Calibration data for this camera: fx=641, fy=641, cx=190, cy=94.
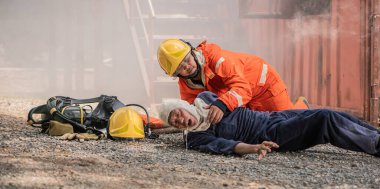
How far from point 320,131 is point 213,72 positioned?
A: 126 centimetres

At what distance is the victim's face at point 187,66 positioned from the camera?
627cm

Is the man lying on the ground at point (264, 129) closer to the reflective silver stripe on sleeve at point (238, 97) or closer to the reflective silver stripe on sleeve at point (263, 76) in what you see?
the reflective silver stripe on sleeve at point (238, 97)

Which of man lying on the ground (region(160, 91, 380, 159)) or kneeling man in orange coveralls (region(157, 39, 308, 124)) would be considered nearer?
man lying on the ground (region(160, 91, 380, 159))

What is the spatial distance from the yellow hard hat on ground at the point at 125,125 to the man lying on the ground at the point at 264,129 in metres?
0.96

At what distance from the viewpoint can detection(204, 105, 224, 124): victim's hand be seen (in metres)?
5.81

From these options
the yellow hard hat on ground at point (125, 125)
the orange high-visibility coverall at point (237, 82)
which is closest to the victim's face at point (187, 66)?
the orange high-visibility coverall at point (237, 82)

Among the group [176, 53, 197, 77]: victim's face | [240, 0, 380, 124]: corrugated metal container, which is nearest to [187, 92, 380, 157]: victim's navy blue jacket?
[176, 53, 197, 77]: victim's face

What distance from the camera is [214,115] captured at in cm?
580

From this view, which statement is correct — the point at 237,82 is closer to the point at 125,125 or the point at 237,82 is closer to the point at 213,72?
the point at 213,72

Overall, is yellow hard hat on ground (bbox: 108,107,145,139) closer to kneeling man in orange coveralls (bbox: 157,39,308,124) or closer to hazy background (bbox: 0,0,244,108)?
kneeling man in orange coveralls (bbox: 157,39,308,124)

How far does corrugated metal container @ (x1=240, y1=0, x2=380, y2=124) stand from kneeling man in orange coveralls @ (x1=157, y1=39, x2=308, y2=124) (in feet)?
8.29

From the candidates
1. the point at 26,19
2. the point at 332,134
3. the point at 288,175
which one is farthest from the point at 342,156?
the point at 26,19

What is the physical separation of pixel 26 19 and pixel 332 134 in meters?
14.0

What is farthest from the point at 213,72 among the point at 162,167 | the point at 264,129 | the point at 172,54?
the point at 162,167
